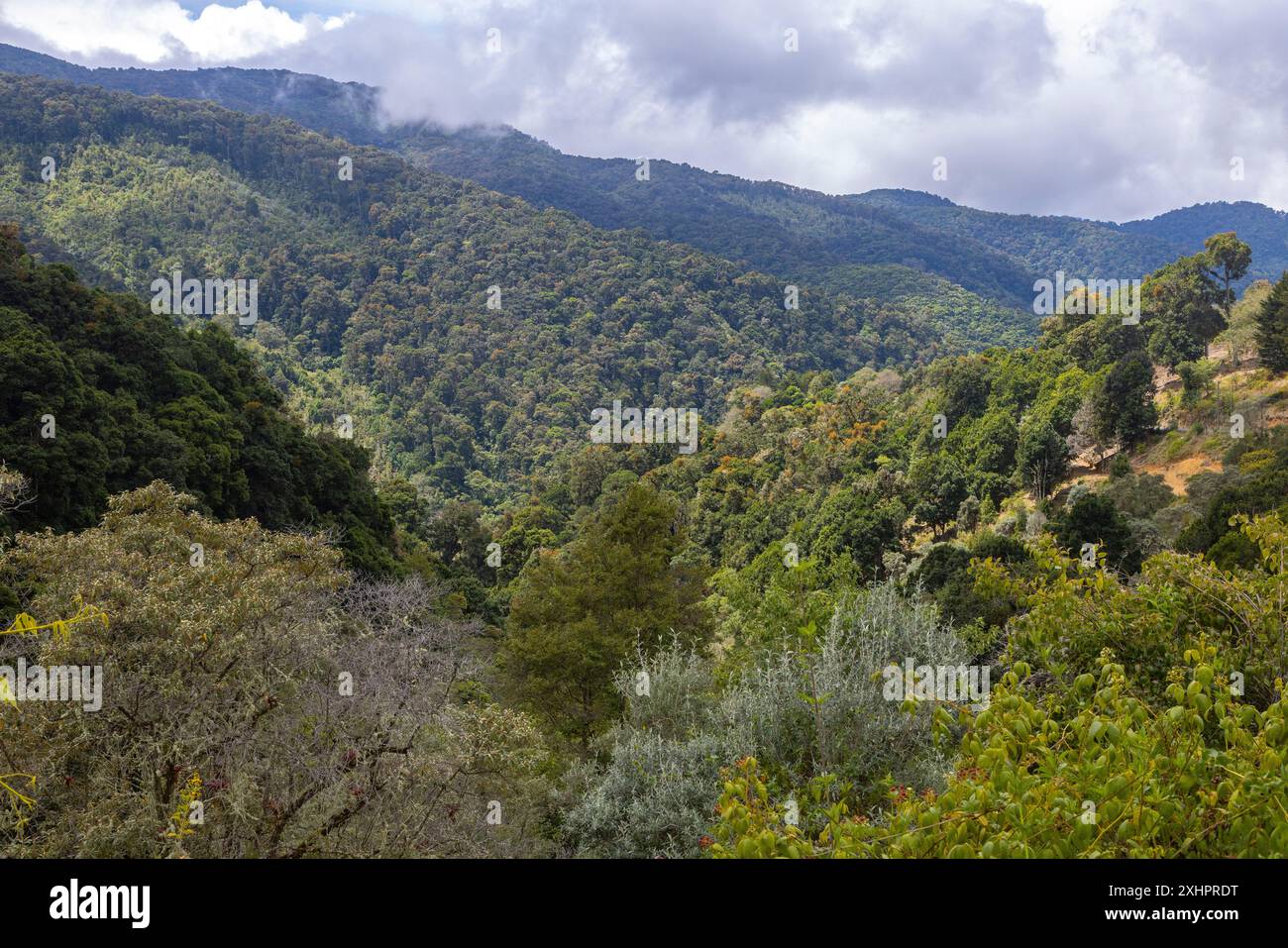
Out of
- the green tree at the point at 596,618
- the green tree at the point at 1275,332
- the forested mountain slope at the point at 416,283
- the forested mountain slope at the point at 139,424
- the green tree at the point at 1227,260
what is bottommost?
the green tree at the point at 596,618

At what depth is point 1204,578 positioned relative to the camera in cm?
612

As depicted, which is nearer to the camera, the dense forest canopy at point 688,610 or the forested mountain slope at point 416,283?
the dense forest canopy at point 688,610

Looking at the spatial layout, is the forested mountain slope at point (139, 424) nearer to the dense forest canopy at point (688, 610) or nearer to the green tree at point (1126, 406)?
the dense forest canopy at point (688, 610)

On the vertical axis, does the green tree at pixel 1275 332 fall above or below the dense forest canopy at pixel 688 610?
above

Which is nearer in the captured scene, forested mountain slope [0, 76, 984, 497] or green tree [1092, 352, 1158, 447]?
green tree [1092, 352, 1158, 447]

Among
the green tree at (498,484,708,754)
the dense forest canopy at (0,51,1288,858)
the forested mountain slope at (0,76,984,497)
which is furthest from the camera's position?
the forested mountain slope at (0,76,984,497)

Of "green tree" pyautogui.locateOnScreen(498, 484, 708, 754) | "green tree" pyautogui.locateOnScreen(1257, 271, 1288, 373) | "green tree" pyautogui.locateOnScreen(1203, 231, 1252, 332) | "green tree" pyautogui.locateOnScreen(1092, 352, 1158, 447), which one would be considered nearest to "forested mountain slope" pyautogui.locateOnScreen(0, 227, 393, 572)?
"green tree" pyautogui.locateOnScreen(498, 484, 708, 754)

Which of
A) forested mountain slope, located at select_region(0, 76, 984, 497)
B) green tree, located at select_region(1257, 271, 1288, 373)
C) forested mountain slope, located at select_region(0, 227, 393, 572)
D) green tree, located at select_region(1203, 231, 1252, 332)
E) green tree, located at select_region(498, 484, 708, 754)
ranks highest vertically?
forested mountain slope, located at select_region(0, 76, 984, 497)

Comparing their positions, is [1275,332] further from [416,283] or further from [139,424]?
[416,283]

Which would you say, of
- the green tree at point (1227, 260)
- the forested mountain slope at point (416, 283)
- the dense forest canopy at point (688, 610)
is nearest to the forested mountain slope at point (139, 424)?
the dense forest canopy at point (688, 610)

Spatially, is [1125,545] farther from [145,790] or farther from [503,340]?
[503,340]

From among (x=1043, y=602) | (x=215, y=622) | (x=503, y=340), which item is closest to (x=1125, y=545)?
(x=1043, y=602)

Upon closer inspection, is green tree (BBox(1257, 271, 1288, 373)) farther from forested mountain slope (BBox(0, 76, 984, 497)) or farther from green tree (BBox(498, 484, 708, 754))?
forested mountain slope (BBox(0, 76, 984, 497))

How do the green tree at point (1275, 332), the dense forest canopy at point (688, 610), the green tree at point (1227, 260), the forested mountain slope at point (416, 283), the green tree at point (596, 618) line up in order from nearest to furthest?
the dense forest canopy at point (688, 610) → the green tree at point (596, 618) → the green tree at point (1275, 332) → the green tree at point (1227, 260) → the forested mountain slope at point (416, 283)
